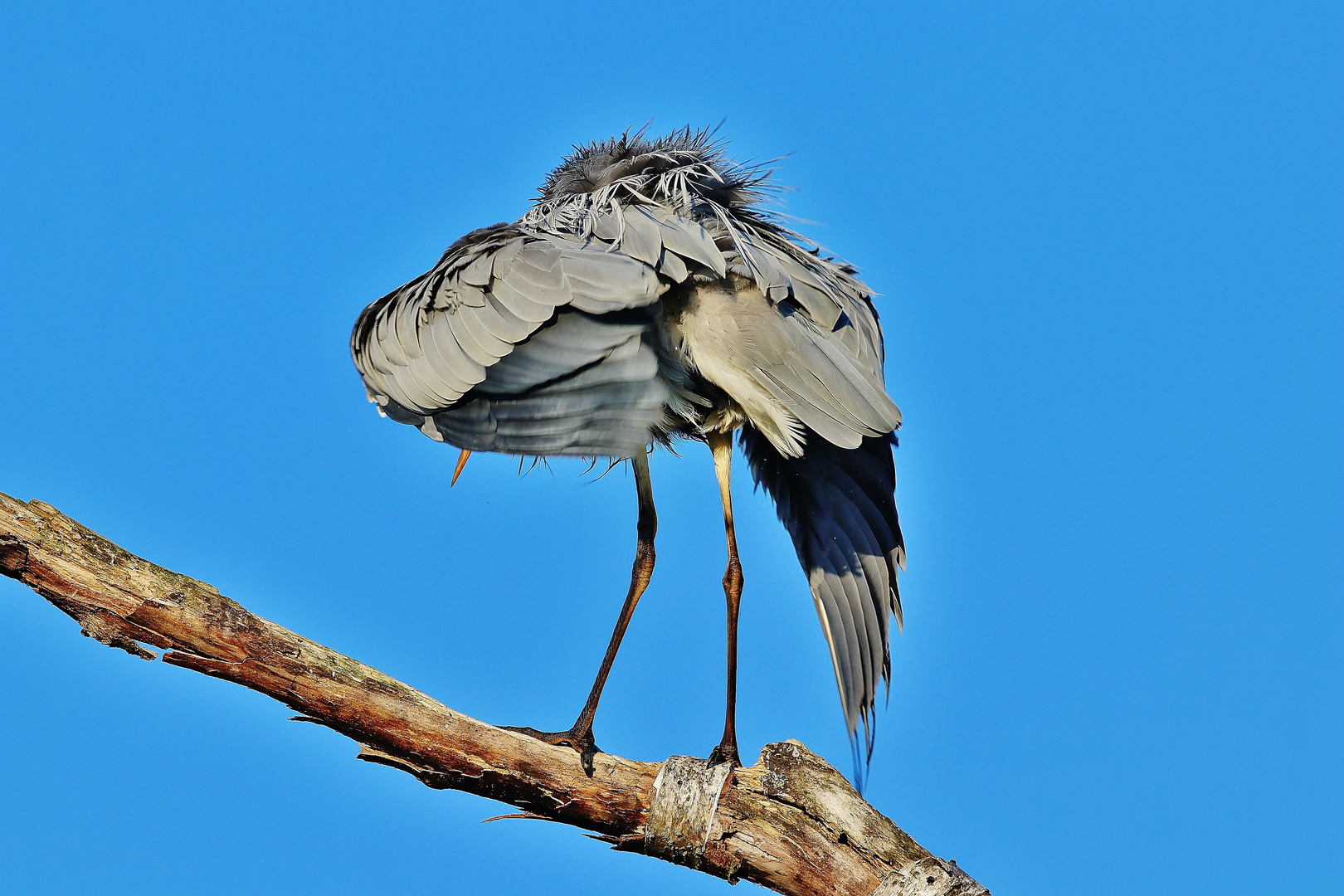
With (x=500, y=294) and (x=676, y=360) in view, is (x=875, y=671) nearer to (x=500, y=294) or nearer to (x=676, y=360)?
(x=676, y=360)

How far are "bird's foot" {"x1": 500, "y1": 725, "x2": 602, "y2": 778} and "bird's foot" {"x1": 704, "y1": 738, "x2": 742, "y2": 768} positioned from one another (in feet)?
1.57

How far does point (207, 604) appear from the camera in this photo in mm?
4086

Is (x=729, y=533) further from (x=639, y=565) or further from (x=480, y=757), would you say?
(x=480, y=757)

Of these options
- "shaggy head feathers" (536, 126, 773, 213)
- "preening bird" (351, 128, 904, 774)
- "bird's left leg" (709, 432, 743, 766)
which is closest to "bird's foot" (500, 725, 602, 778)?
"preening bird" (351, 128, 904, 774)

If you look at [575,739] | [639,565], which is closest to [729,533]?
[639,565]

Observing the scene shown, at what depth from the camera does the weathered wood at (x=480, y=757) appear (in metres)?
4.01

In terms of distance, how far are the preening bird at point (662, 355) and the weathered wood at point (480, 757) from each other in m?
0.28

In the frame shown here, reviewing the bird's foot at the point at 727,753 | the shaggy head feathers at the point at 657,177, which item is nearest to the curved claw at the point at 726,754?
the bird's foot at the point at 727,753

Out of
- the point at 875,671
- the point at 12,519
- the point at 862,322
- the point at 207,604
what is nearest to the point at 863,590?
the point at 875,671

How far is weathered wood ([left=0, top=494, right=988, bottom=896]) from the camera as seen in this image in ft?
13.1

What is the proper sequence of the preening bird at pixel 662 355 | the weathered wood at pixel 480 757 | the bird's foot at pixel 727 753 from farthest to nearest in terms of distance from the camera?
1. the bird's foot at pixel 727 753
2. the preening bird at pixel 662 355
3. the weathered wood at pixel 480 757

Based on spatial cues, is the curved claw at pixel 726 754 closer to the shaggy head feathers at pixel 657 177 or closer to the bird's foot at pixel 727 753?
the bird's foot at pixel 727 753

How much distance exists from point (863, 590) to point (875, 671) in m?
0.40

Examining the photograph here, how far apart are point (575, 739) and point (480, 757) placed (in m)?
0.65
